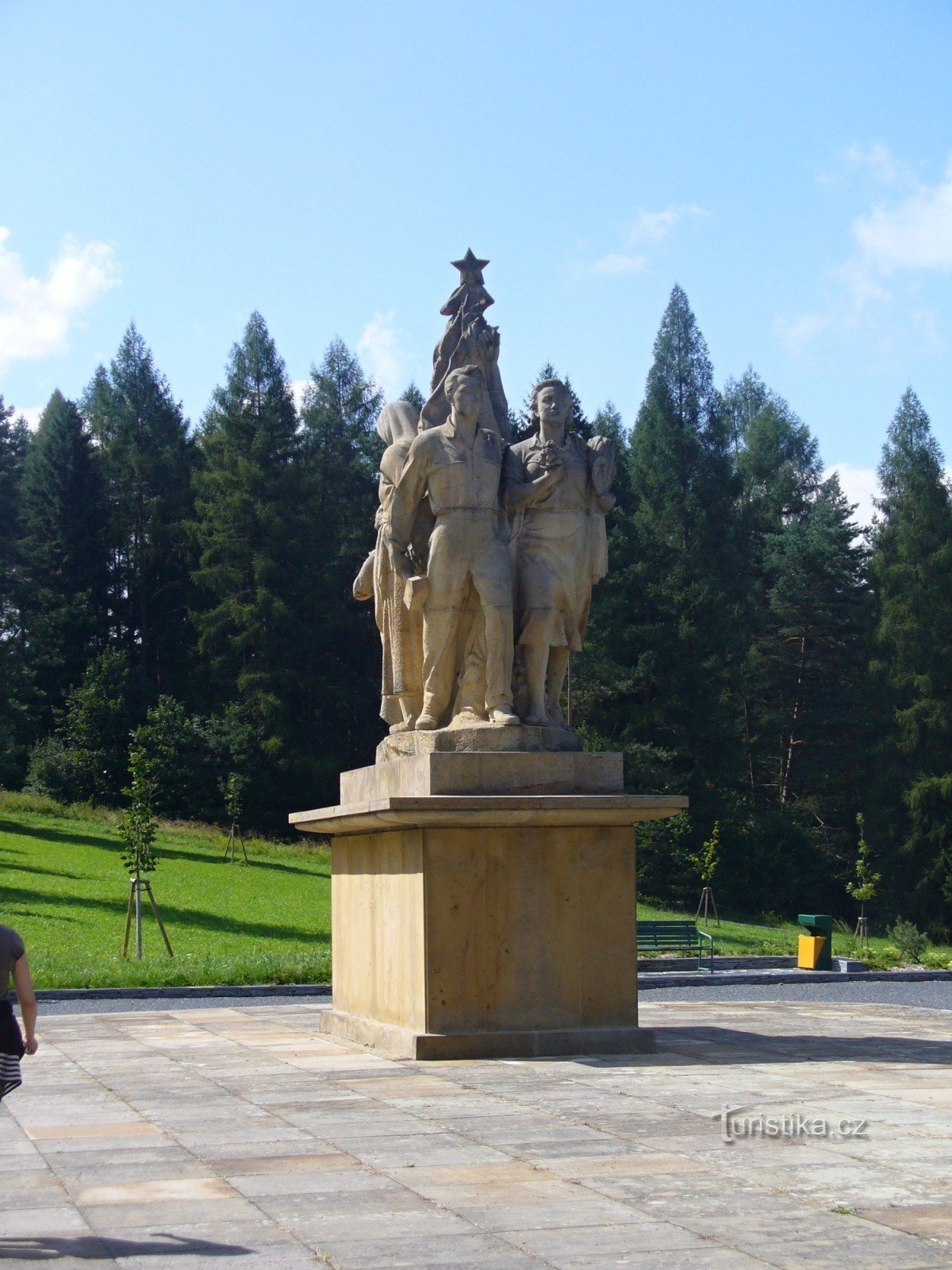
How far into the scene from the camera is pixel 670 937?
21.2 m

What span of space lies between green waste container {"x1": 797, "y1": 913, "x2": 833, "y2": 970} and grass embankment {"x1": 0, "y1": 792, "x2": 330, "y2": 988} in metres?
6.07

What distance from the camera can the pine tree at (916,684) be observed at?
41.2m

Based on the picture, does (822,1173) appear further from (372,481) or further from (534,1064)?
(372,481)

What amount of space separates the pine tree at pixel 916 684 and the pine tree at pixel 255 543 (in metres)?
17.2

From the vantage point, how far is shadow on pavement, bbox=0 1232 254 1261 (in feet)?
15.3

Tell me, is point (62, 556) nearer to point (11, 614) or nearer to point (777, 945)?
point (11, 614)

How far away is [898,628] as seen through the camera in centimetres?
4378

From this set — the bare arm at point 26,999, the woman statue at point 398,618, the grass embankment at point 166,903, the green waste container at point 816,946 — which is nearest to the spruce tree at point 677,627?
the grass embankment at point 166,903

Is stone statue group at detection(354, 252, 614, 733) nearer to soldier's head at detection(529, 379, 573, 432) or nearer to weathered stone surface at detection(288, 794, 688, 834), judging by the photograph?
soldier's head at detection(529, 379, 573, 432)

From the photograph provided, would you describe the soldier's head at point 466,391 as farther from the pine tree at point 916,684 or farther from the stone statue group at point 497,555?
the pine tree at point 916,684

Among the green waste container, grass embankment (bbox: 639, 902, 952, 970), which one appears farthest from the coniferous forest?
the green waste container

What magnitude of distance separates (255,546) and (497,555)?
39.2 m

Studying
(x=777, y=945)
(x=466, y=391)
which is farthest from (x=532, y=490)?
(x=777, y=945)

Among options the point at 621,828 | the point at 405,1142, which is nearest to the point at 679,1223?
the point at 405,1142
